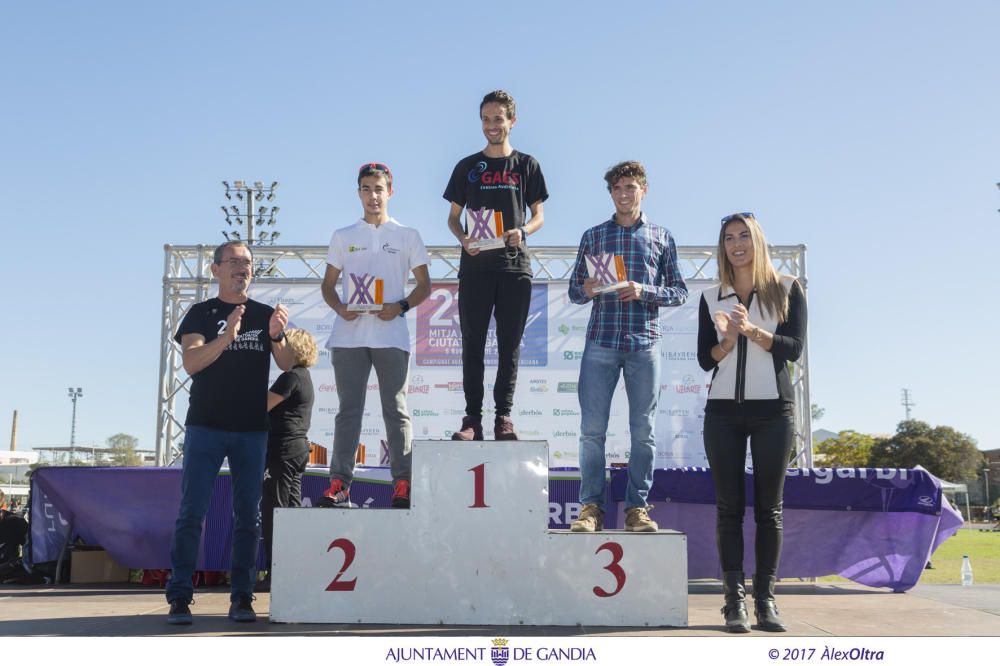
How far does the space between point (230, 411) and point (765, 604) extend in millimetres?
2436

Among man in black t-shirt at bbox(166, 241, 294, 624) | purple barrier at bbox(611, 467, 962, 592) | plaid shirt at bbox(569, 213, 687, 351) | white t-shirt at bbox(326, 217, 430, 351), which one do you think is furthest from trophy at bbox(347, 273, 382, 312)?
purple barrier at bbox(611, 467, 962, 592)

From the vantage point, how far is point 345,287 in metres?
4.03

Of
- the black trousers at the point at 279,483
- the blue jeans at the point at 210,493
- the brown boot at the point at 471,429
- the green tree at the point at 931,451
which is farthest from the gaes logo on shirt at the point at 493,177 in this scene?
the green tree at the point at 931,451

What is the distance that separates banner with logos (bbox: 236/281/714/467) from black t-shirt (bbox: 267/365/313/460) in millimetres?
4481

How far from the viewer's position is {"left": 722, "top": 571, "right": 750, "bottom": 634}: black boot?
3.18m

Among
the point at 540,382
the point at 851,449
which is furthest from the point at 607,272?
the point at 851,449

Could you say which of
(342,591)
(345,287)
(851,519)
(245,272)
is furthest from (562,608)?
(851,519)

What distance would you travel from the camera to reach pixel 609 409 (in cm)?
385

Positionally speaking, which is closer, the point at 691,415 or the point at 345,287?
the point at 345,287

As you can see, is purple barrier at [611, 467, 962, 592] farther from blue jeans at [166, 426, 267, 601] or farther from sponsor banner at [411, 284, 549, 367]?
sponsor banner at [411, 284, 549, 367]
